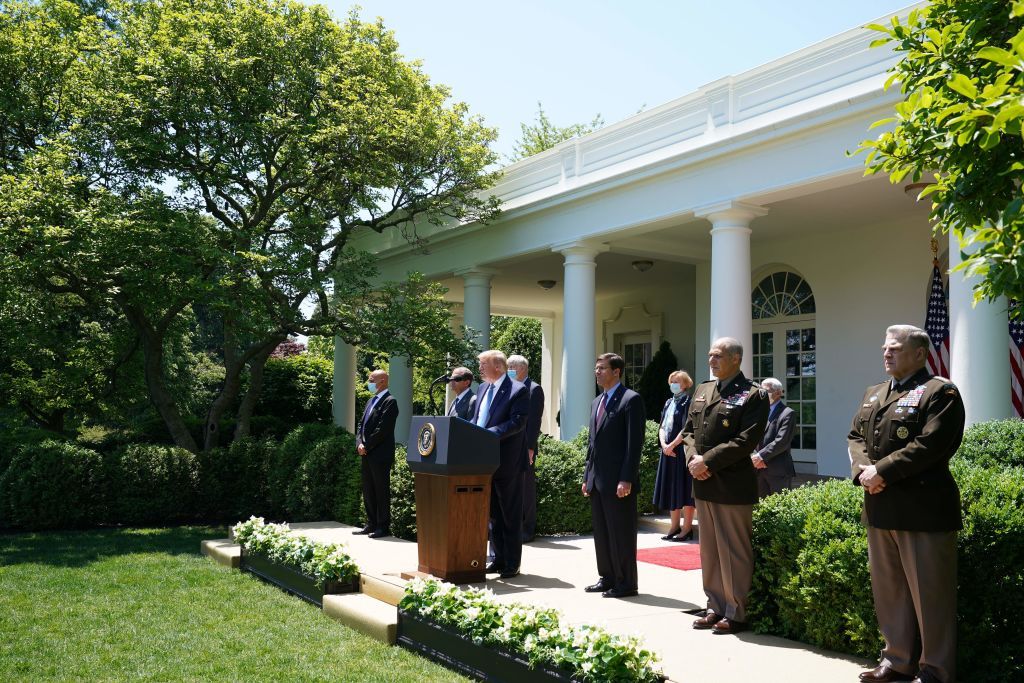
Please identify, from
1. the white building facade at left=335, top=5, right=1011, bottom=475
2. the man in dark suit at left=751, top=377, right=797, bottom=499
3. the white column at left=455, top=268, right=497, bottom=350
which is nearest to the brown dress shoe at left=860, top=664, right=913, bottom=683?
the man in dark suit at left=751, top=377, right=797, bottom=499

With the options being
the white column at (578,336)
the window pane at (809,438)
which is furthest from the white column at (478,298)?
the window pane at (809,438)

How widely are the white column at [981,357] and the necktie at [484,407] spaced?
217 inches

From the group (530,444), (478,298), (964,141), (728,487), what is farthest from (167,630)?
(478,298)

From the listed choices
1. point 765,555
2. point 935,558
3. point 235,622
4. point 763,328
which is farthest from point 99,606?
point 763,328

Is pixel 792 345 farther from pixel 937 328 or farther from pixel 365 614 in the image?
pixel 365 614

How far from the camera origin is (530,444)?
9.30 metres

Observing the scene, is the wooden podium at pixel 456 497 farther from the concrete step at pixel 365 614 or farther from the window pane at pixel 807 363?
the window pane at pixel 807 363

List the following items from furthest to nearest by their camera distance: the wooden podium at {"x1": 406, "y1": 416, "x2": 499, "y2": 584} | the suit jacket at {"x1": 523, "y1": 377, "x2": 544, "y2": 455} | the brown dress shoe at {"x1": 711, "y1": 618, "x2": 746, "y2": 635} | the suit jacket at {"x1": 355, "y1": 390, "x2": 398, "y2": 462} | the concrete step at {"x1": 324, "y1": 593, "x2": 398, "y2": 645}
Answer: the suit jacket at {"x1": 355, "y1": 390, "x2": 398, "y2": 462} < the suit jacket at {"x1": 523, "y1": 377, "x2": 544, "y2": 455} < the wooden podium at {"x1": 406, "y1": 416, "x2": 499, "y2": 584} < the concrete step at {"x1": 324, "y1": 593, "x2": 398, "y2": 645} < the brown dress shoe at {"x1": 711, "y1": 618, "x2": 746, "y2": 635}

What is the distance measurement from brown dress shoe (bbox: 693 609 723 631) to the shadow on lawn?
727 cm

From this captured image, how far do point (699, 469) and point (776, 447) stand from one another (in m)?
3.75

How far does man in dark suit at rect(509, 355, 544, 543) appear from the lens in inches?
366

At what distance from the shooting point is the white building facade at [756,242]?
10984mm

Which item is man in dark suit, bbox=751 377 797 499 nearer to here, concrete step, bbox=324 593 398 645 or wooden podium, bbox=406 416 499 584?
wooden podium, bbox=406 416 499 584

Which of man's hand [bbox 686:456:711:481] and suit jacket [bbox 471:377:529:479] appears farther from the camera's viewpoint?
suit jacket [bbox 471:377:529:479]
